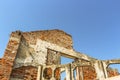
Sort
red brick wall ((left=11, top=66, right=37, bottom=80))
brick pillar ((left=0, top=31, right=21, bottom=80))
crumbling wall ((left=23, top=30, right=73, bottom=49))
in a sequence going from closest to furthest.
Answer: brick pillar ((left=0, top=31, right=21, bottom=80)), red brick wall ((left=11, top=66, right=37, bottom=80)), crumbling wall ((left=23, top=30, right=73, bottom=49))

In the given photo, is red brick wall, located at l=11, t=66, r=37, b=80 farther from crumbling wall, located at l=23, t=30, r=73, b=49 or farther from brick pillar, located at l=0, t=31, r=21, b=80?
crumbling wall, located at l=23, t=30, r=73, b=49

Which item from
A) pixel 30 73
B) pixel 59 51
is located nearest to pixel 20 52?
pixel 30 73

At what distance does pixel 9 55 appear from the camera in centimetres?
748

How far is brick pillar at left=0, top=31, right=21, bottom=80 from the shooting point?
687 centimetres

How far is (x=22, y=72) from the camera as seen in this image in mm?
7512

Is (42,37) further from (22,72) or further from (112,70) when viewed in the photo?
(112,70)

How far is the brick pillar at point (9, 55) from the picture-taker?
22.5ft

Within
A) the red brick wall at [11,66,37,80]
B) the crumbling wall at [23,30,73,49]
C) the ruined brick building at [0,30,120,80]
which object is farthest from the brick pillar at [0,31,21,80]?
the crumbling wall at [23,30,73,49]

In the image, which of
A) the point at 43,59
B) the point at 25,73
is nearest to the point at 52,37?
the point at 43,59

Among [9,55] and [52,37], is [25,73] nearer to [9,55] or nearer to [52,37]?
[9,55]

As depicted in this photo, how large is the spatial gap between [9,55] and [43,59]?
198 centimetres

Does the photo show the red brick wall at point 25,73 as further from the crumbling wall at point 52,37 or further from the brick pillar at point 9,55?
the crumbling wall at point 52,37

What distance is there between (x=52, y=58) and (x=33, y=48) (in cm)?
125

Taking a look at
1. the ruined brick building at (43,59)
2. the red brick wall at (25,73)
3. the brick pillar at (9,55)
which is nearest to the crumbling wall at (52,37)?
the ruined brick building at (43,59)
